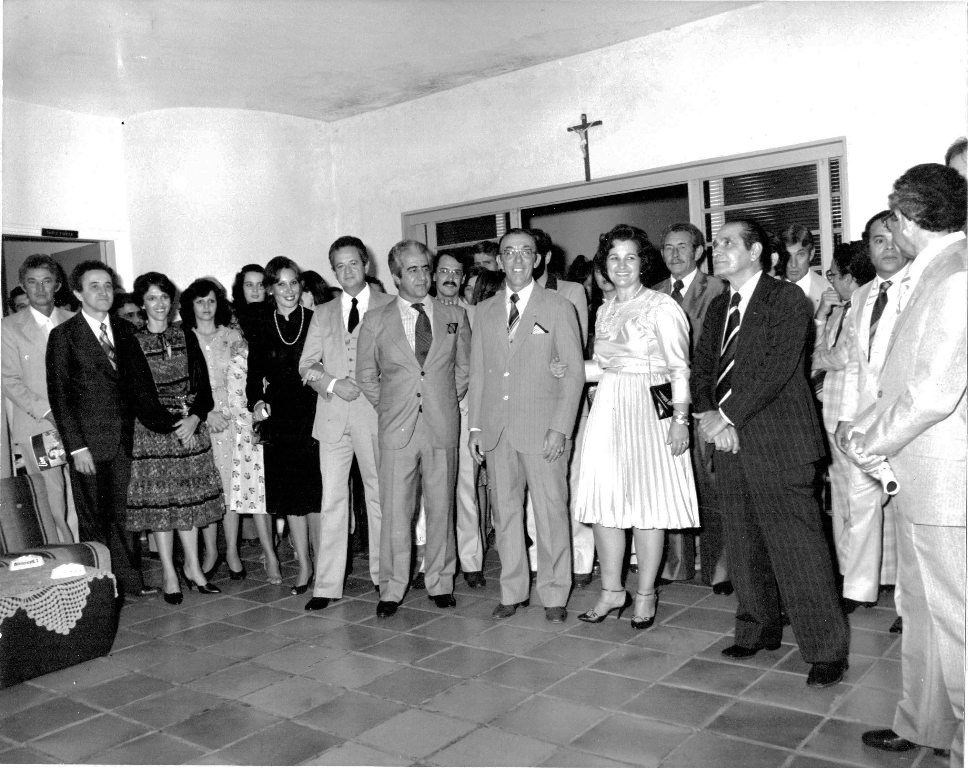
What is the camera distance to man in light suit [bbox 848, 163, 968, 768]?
2340 millimetres

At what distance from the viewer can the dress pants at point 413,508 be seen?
4.32 meters

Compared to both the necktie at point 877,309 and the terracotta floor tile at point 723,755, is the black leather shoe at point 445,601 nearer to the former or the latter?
the terracotta floor tile at point 723,755

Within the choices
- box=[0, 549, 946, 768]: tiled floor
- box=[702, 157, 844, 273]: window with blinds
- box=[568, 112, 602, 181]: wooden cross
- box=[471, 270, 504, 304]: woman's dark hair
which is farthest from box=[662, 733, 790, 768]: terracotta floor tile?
box=[568, 112, 602, 181]: wooden cross

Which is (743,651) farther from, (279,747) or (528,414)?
(279,747)

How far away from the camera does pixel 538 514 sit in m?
4.13

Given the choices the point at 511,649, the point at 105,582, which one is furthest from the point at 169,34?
the point at 511,649

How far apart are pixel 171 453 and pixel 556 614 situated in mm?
2255

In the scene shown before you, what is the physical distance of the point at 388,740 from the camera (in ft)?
9.53

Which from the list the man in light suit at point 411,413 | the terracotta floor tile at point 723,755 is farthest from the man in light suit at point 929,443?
the man in light suit at point 411,413

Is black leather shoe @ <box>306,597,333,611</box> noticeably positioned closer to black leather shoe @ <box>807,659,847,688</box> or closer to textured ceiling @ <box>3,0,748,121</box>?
black leather shoe @ <box>807,659,847,688</box>

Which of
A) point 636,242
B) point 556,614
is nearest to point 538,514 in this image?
point 556,614

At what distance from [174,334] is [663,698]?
3.21m

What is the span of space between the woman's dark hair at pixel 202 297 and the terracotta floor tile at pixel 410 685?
259 cm

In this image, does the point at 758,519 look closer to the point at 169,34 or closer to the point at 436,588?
the point at 436,588
